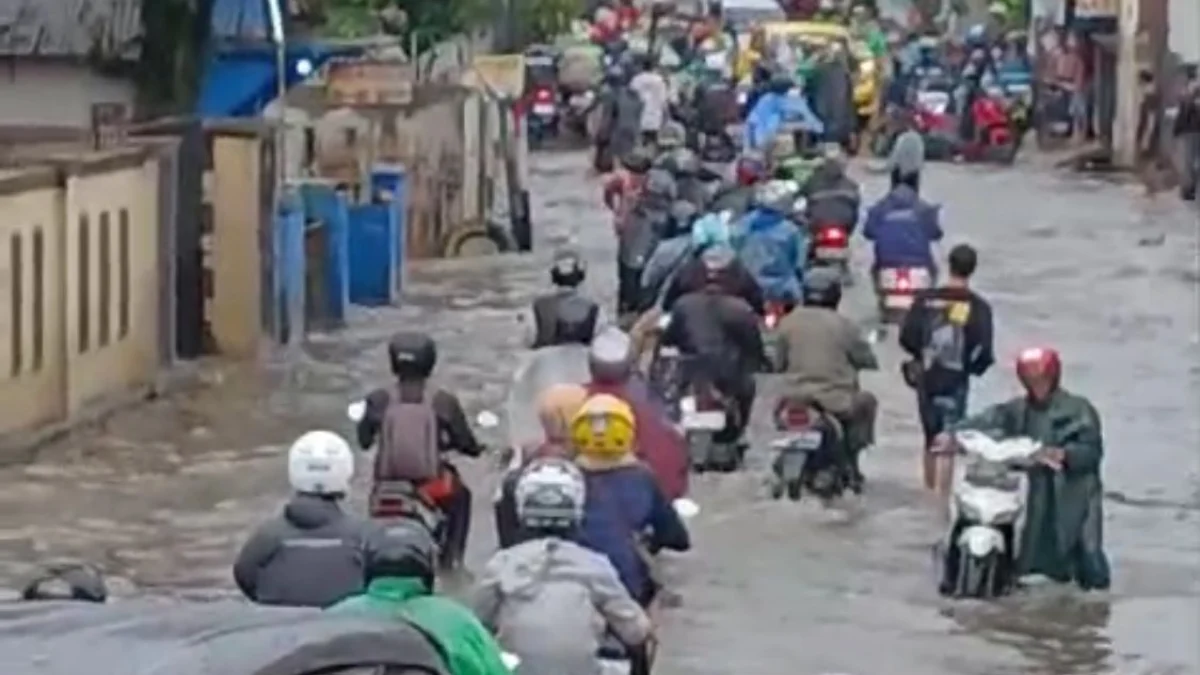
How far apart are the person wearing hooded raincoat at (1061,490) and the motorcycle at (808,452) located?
2079mm

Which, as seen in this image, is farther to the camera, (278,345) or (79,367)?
(278,345)

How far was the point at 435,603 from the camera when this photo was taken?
867 cm

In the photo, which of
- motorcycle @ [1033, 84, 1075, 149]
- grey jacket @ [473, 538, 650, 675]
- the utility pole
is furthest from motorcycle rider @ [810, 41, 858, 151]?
grey jacket @ [473, 538, 650, 675]

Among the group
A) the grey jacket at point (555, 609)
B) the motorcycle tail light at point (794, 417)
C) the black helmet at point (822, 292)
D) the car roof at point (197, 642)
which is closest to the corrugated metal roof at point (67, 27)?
the black helmet at point (822, 292)

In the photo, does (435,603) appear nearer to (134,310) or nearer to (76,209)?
(76,209)

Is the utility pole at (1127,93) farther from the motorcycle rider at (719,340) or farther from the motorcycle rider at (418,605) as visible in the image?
the motorcycle rider at (418,605)

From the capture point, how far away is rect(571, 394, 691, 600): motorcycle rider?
12469 millimetres

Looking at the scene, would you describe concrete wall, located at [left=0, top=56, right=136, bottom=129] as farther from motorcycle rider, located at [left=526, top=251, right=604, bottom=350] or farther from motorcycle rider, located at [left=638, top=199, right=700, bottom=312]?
motorcycle rider, located at [left=526, top=251, right=604, bottom=350]

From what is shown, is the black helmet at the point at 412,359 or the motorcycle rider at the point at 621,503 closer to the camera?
the motorcycle rider at the point at 621,503

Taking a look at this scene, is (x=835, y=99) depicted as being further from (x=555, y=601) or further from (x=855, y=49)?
(x=555, y=601)

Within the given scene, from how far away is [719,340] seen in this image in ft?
62.0

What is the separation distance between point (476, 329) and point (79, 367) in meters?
6.65

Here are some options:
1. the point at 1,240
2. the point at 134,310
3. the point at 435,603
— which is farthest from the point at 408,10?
the point at 435,603

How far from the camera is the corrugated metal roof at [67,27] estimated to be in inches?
1138
